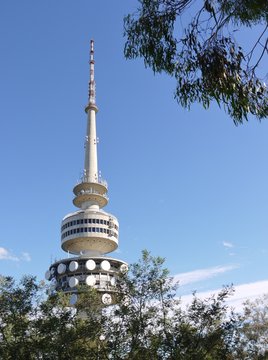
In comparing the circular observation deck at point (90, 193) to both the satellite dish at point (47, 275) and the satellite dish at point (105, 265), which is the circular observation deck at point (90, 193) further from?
the satellite dish at point (47, 275)

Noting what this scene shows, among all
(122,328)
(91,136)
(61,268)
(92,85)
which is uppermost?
(92,85)

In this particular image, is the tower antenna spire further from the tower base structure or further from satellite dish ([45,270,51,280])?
satellite dish ([45,270,51,280])

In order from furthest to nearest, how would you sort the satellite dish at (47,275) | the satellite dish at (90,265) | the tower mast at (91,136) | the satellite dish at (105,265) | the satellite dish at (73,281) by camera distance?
the tower mast at (91,136) → the satellite dish at (47,275) → the satellite dish at (105,265) → the satellite dish at (90,265) → the satellite dish at (73,281)

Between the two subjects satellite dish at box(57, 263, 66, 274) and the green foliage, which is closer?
the green foliage

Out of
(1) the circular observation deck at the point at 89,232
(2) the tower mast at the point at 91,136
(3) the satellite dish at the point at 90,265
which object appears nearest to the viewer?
(3) the satellite dish at the point at 90,265

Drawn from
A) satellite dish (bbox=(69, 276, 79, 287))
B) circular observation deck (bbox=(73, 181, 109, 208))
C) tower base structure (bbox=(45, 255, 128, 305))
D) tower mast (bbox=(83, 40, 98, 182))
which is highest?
tower mast (bbox=(83, 40, 98, 182))

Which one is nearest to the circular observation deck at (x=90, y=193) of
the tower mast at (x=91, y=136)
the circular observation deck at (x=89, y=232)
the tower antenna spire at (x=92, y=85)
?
the tower mast at (x=91, y=136)

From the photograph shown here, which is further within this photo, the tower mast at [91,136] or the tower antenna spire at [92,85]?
the tower antenna spire at [92,85]

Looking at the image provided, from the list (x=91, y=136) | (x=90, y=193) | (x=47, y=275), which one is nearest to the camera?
(x=47, y=275)

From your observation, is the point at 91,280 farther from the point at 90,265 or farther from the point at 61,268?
the point at 61,268

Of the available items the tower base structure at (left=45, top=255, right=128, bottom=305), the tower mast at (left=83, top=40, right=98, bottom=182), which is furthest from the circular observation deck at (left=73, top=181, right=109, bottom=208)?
the tower base structure at (left=45, top=255, right=128, bottom=305)

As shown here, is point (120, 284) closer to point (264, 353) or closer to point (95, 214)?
point (264, 353)

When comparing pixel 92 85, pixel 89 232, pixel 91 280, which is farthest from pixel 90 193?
pixel 92 85

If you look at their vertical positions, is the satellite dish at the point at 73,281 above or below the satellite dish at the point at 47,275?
below
